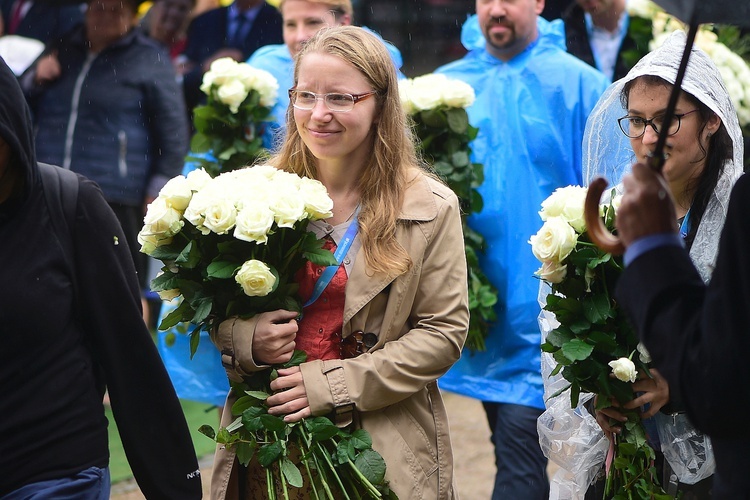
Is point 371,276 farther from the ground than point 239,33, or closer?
farther from the ground

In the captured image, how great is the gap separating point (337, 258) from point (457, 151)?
1.88 meters

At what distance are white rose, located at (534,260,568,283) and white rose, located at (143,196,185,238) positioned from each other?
44.6 inches

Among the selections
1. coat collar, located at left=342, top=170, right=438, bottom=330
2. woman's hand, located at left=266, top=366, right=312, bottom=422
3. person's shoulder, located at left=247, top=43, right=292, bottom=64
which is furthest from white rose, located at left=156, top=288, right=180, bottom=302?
person's shoulder, located at left=247, top=43, right=292, bottom=64

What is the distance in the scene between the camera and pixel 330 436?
3557mm

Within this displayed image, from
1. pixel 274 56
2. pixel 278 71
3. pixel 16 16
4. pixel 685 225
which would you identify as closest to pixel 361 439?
pixel 685 225

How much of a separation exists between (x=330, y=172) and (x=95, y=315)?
38.3 inches

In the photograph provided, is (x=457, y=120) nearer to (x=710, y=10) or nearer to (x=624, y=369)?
→ (x=624, y=369)

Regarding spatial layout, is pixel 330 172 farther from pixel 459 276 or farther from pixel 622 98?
pixel 622 98

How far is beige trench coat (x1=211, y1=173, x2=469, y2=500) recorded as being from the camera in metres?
3.61

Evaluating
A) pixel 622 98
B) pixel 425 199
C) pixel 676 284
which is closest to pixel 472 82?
pixel 622 98

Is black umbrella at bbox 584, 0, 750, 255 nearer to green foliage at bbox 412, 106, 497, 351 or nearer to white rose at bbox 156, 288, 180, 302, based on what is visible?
white rose at bbox 156, 288, 180, 302

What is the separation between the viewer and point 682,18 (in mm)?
2486

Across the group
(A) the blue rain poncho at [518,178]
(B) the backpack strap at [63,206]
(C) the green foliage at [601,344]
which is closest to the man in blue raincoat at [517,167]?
(A) the blue rain poncho at [518,178]

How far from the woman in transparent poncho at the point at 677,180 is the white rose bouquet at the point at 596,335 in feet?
0.24
